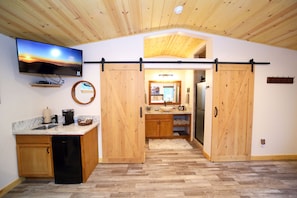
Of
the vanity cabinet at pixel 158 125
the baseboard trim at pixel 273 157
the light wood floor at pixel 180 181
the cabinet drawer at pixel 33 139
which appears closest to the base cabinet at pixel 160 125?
the vanity cabinet at pixel 158 125

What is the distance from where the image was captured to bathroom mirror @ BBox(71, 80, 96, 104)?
9.97 feet

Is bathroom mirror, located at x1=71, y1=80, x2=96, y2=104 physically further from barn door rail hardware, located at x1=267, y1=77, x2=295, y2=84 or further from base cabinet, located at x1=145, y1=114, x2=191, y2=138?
barn door rail hardware, located at x1=267, y1=77, x2=295, y2=84

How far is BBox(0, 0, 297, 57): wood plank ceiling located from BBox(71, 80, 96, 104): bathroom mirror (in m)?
0.84

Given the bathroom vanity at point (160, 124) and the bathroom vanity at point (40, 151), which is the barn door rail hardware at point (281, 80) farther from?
the bathroom vanity at point (40, 151)

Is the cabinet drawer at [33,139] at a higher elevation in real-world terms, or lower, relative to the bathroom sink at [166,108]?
lower

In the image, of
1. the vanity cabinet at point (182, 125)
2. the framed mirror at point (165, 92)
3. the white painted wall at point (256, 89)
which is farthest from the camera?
the framed mirror at point (165, 92)

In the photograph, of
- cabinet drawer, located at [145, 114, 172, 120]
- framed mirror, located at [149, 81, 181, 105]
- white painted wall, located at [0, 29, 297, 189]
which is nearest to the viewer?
white painted wall, located at [0, 29, 297, 189]

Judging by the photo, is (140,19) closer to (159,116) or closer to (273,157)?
(159,116)

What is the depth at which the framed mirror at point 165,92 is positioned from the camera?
17.1 feet

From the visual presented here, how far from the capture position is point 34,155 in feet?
7.84

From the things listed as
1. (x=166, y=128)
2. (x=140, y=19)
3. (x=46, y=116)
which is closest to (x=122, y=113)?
(x=46, y=116)

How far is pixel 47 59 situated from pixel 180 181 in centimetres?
305

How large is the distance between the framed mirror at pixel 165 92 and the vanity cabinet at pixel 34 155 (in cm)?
343

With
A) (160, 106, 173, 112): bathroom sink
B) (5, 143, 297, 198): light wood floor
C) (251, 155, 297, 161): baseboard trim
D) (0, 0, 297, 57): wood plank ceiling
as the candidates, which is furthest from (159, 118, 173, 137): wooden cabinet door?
(0, 0, 297, 57): wood plank ceiling
